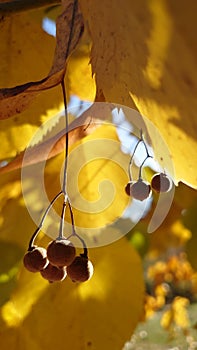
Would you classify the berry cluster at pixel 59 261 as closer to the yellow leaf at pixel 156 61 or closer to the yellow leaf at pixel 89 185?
the yellow leaf at pixel 89 185

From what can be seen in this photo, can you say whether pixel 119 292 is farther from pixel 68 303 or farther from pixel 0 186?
pixel 0 186

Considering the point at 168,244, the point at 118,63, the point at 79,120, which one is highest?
the point at 118,63

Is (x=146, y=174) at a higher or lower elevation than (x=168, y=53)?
lower

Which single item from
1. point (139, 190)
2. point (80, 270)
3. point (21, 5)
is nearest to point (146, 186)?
point (139, 190)

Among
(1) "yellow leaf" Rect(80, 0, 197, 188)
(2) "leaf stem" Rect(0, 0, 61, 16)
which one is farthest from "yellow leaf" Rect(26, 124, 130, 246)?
(1) "yellow leaf" Rect(80, 0, 197, 188)

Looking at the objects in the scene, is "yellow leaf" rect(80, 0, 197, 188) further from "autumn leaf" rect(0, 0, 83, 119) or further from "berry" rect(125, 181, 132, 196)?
"berry" rect(125, 181, 132, 196)

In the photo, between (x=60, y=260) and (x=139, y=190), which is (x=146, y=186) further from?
(x=60, y=260)

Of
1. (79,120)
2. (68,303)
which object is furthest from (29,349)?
(79,120)

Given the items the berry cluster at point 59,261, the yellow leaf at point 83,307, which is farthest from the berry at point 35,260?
the yellow leaf at point 83,307

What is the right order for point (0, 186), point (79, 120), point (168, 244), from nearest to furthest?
1. point (79, 120)
2. point (0, 186)
3. point (168, 244)
